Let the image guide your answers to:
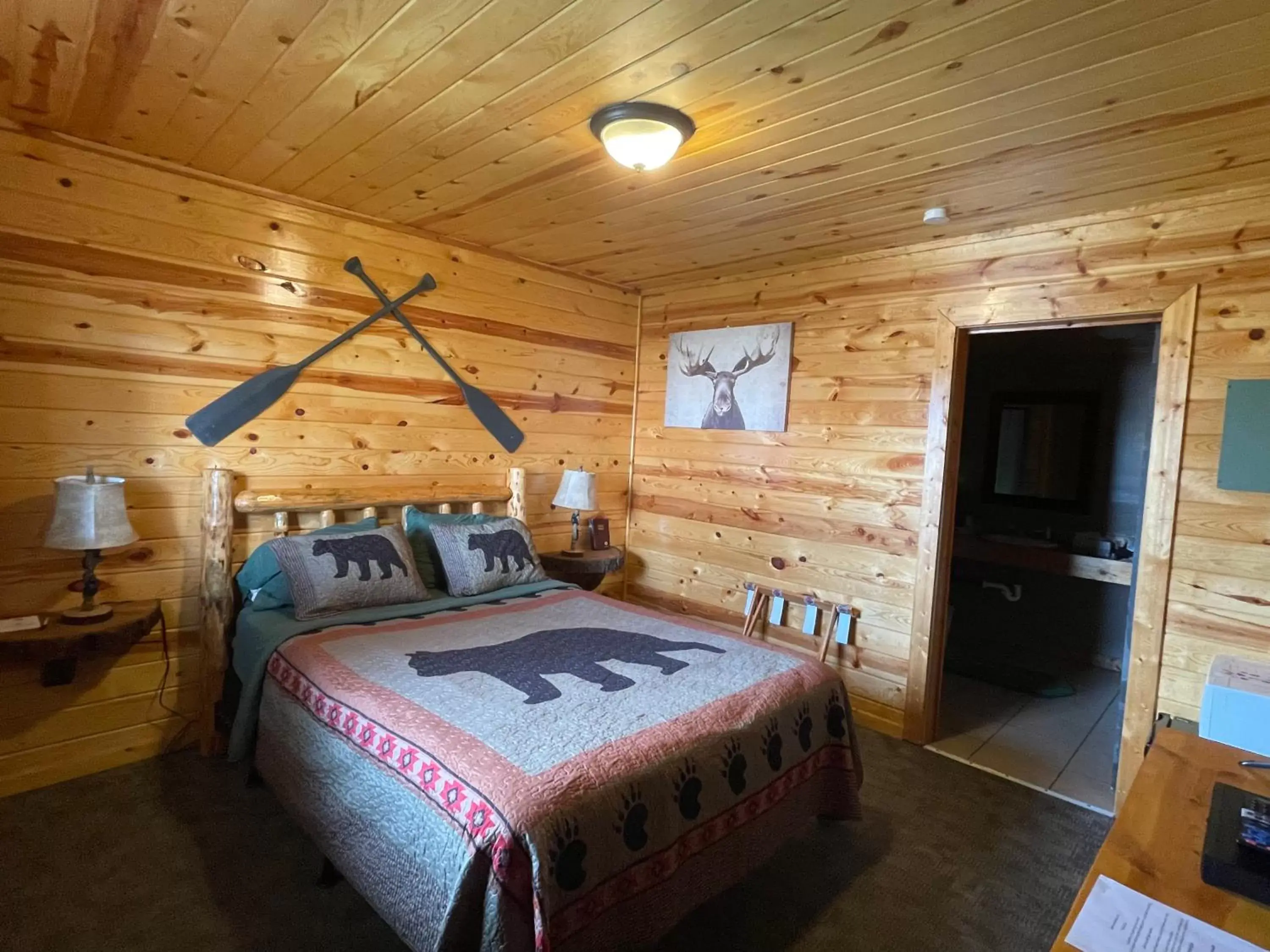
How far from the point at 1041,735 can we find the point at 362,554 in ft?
10.4

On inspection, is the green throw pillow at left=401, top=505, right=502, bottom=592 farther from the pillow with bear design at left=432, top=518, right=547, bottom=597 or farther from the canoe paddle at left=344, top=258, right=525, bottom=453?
the canoe paddle at left=344, top=258, right=525, bottom=453

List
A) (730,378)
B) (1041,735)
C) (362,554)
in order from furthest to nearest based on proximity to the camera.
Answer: (730,378) < (1041,735) < (362,554)

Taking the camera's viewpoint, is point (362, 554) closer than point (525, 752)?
No

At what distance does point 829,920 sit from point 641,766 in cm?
84

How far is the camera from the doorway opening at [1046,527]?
A: 12.3ft

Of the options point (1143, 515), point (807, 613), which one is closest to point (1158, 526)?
point (1143, 515)

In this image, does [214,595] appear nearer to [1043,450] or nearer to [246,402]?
[246,402]

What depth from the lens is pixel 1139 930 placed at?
3.09 ft

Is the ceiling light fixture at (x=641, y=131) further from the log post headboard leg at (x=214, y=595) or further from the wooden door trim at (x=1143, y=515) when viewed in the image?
the log post headboard leg at (x=214, y=595)

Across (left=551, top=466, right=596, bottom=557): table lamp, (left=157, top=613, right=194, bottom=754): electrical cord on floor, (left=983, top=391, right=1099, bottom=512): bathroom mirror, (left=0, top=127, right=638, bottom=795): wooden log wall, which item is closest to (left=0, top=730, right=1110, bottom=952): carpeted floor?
(left=157, top=613, right=194, bottom=754): electrical cord on floor

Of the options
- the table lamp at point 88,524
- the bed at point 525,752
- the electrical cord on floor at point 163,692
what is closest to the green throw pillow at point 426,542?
the bed at point 525,752

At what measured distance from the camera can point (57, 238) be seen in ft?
7.75

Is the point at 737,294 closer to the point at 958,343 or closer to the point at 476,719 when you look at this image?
the point at 958,343

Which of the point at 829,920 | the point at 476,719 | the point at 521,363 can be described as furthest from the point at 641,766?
the point at 521,363
